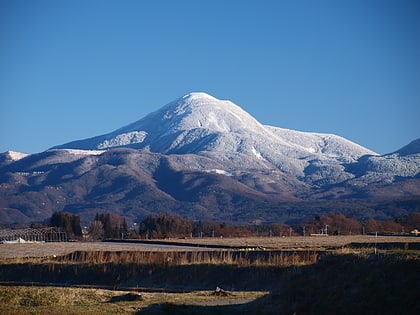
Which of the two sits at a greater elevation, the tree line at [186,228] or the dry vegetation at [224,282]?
the tree line at [186,228]

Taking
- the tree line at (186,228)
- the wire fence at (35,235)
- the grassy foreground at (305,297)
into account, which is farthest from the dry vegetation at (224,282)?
the tree line at (186,228)

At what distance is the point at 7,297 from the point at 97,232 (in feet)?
316

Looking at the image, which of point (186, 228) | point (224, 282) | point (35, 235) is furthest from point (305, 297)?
point (186, 228)

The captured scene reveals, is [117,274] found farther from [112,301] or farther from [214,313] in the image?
[214,313]

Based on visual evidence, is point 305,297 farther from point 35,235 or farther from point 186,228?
point 186,228

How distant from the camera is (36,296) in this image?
35562 millimetres

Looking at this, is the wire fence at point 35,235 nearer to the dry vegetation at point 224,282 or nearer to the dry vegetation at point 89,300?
the dry vegetation at point 224,282

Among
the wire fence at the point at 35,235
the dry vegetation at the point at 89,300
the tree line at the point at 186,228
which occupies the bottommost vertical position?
the dry vegetation at the point at 89,300

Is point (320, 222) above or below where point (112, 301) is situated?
above

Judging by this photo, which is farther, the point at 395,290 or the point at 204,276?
the point at 204,276

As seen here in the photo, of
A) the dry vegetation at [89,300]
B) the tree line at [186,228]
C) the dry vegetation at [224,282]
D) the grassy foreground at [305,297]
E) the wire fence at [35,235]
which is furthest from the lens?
the tree line at [186,228]

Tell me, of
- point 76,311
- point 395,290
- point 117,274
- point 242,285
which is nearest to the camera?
point 395,290

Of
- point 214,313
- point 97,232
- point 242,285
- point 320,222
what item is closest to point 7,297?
point 214,313

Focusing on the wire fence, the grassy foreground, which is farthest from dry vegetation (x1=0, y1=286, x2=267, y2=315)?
the wire fence
